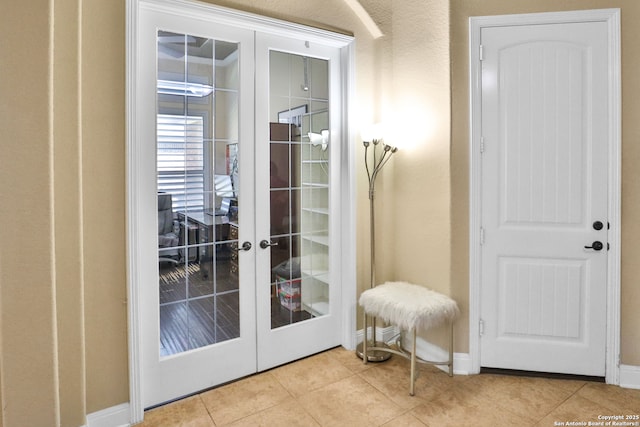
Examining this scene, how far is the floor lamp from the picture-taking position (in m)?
3.00

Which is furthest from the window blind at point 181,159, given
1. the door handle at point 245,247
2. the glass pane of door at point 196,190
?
the door handle at point 245,247

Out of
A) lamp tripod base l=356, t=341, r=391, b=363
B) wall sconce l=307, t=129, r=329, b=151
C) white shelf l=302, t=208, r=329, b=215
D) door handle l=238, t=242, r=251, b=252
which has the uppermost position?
wall sconce l=307, t=129, r=329, b=151

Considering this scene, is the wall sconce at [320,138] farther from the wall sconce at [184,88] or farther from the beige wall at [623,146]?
the beige wall at [623,146]

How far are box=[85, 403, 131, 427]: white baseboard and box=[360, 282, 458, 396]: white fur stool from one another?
1.59 metres

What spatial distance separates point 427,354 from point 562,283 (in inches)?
42.2

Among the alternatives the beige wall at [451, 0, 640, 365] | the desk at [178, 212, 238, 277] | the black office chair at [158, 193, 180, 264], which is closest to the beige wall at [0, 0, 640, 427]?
the beige wall at [451, 0, 640, 365]

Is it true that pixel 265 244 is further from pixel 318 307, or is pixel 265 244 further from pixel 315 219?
pixel 318 307

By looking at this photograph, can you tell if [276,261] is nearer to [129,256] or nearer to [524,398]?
[129,256]

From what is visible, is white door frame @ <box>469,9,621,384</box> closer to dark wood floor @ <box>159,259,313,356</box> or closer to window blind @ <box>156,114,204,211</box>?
dark wood floor @ <box>159,259,313,356</box>

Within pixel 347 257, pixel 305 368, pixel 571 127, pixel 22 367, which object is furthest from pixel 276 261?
pixel 571 127

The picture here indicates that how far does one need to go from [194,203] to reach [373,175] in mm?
1371

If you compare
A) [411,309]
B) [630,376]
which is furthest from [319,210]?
[630,376]

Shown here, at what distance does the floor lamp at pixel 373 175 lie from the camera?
9.85ft

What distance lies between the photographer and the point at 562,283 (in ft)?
8.66
